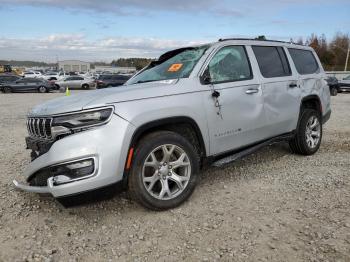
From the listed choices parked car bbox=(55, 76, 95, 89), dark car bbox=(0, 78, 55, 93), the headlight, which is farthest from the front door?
parked car bbox=(55, 76, 95, 89)

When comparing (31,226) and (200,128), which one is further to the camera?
(200,128)

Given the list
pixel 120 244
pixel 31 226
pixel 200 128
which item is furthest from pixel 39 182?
pixel 200 128

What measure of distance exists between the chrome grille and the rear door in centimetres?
280

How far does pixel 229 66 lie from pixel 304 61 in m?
2.14

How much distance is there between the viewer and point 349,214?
3.72m

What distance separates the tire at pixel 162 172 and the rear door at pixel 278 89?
1545 mm

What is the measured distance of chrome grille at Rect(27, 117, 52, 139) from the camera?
3.52 meters

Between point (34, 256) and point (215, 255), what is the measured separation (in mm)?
1552

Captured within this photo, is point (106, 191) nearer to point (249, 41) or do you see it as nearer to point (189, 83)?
point (189, 83)

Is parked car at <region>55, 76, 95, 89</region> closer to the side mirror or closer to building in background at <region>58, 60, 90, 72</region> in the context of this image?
the side mirror

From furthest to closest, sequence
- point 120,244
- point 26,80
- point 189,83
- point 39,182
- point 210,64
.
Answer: point 26,80, point 210,64, point 189,83, point 39,182, point 120,244

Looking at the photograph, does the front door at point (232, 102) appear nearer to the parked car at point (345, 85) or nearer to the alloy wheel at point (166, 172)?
the alloy wheel at point (166, 172)

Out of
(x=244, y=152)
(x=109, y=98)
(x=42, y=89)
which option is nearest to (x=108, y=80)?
(x=42, y=89)

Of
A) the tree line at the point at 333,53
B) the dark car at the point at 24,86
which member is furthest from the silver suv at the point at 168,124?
the tree line at the point at 333,53
